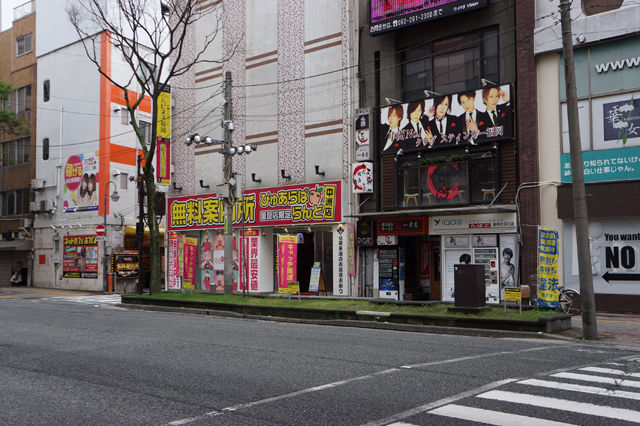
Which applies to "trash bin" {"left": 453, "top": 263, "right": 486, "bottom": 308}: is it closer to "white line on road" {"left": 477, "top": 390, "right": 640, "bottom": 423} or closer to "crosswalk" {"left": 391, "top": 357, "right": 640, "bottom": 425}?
"crosswalk" {"left": 391, "top": 357, "right": 640, "bottom": 425}

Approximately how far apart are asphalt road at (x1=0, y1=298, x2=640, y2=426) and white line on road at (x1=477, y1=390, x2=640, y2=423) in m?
0.02

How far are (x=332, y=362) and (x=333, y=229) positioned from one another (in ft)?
54.2

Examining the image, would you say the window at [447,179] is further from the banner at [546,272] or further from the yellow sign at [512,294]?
the yellow sign at [512,294]

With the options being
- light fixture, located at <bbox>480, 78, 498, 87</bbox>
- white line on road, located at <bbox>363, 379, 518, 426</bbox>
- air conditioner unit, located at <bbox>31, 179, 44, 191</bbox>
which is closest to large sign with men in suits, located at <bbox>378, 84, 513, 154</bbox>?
light fixture, located at <bbox>480, 78, 498, 87</bbox>

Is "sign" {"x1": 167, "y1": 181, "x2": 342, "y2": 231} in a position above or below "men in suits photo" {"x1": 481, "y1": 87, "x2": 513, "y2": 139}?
below

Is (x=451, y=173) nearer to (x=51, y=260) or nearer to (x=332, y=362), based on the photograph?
(x=332, y=362)

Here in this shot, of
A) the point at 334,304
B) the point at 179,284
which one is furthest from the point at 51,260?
the point at 334,304

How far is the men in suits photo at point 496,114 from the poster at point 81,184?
24910mm

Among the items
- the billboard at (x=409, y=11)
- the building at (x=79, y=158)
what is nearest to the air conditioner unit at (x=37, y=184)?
the building at (x=79, y=158)

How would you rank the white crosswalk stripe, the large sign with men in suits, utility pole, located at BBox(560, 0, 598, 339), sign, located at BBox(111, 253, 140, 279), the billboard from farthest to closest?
sign, located at BBox(111, 253, 140, 279)
the billboard
the large sign with men in suits
utility pole, located at BBox(560, 0, 598, 339)
the white crosswalk stripe

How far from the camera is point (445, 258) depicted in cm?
2316

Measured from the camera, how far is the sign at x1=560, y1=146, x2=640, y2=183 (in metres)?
18.7

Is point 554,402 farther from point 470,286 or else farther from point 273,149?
point 273,149

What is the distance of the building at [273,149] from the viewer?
2620cm
